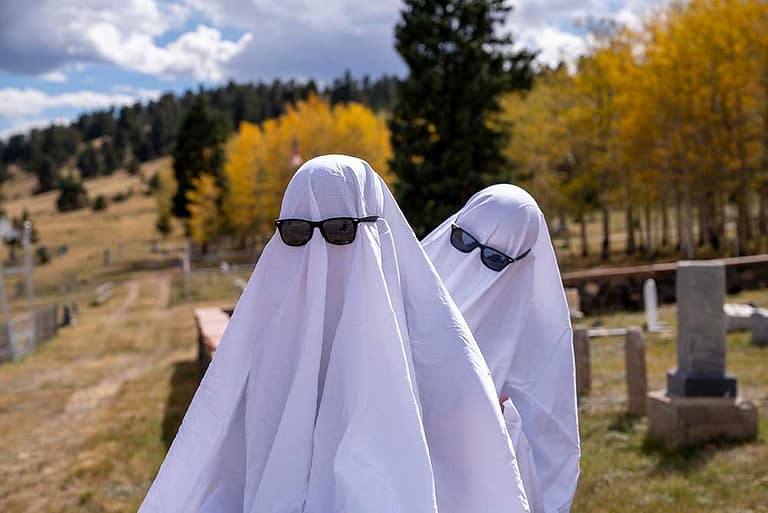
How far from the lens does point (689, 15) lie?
27969 millimetres

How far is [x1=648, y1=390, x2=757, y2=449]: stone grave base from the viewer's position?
7.45 meters

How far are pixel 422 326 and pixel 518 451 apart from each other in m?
0.90

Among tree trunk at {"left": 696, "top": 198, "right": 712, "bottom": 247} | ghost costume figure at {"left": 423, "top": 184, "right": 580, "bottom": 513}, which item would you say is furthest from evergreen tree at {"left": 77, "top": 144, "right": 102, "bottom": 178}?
ghost costume figure at {"left": 423, "top": 184, "right": 580, "bottom": 513}

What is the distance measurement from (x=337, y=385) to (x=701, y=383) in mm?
5899

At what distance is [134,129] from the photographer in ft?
450

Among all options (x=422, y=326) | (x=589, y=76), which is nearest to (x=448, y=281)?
(x=422, y=326)

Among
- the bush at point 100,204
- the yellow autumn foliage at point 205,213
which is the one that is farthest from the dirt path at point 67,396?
the bush at point 100,204

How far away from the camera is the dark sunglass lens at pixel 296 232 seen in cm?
274

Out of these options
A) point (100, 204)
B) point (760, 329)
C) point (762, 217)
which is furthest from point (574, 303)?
point (100, 204)

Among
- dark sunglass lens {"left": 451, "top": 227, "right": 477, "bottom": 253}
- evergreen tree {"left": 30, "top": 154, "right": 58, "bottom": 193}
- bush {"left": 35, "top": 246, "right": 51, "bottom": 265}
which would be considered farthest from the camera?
evergreen tree {"left": 30, "top": 154, "right": 58, "bottom": 193}

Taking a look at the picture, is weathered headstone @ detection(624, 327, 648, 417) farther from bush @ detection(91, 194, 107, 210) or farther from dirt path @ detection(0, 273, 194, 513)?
bush @ detection(91, 194, 107, 210)

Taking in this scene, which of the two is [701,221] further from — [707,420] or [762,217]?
[707,420]

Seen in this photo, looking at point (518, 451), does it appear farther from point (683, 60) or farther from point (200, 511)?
point (683, 60)

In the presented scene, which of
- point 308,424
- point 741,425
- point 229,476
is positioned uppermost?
point 308,424
